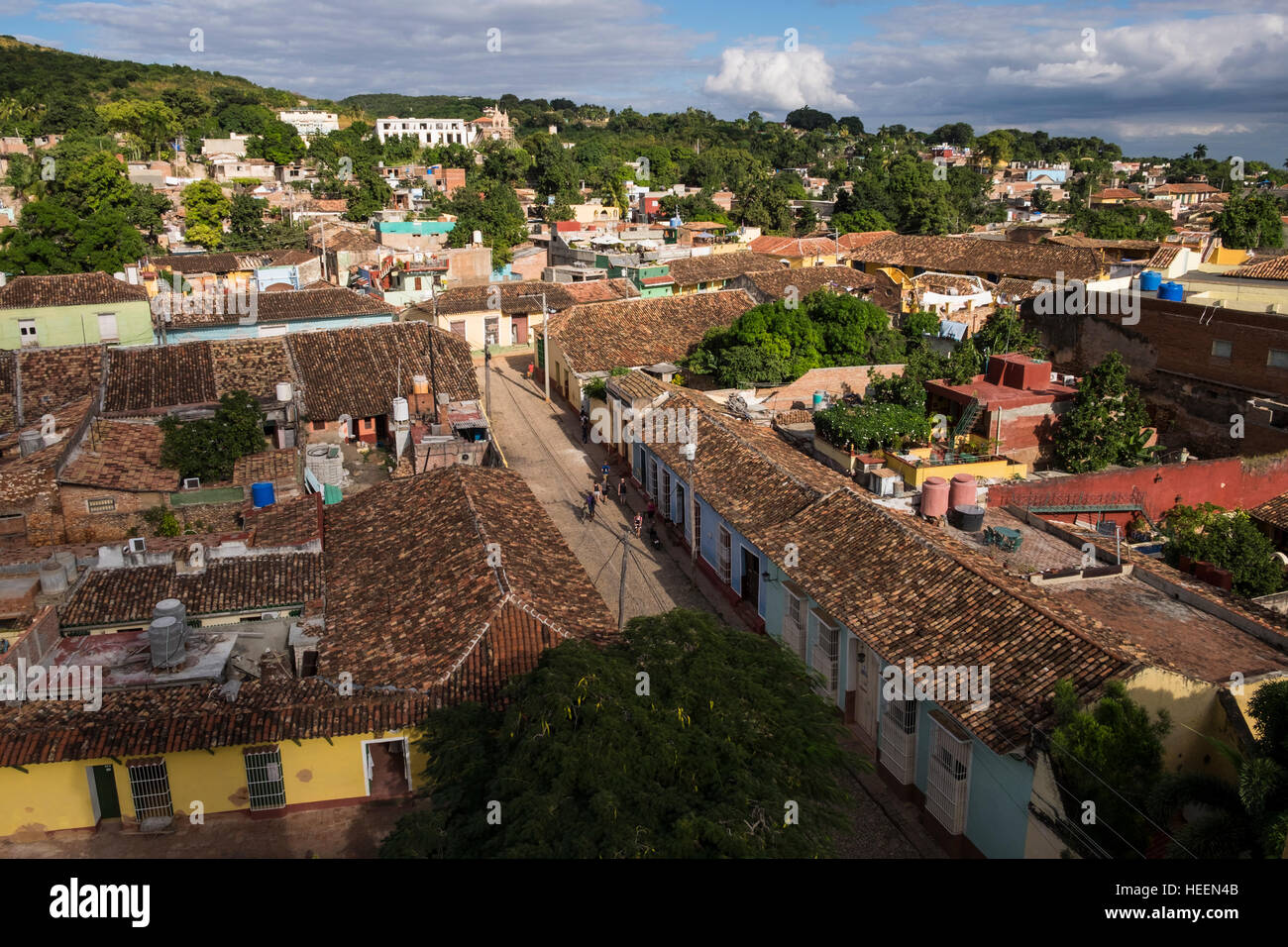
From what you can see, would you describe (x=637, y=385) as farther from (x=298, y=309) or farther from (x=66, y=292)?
(x=66, y=292)

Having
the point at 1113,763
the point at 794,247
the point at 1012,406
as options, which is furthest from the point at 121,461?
the point at 794,247

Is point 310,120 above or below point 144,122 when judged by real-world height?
above

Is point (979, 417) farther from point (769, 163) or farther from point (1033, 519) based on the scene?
point (769, 163)

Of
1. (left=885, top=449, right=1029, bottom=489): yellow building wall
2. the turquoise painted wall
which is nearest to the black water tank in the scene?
(left=885, top=449, right=1029, bottom=489): yellow building wall

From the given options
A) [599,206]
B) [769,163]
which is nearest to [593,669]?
[599,206]

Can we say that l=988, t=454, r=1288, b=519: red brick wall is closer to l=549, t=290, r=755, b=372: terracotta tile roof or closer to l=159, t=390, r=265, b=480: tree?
l=159, t=390, r=265, b=480: tree

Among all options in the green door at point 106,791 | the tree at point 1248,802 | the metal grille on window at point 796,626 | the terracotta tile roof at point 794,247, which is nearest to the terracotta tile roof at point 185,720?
the green door at point 106,791
